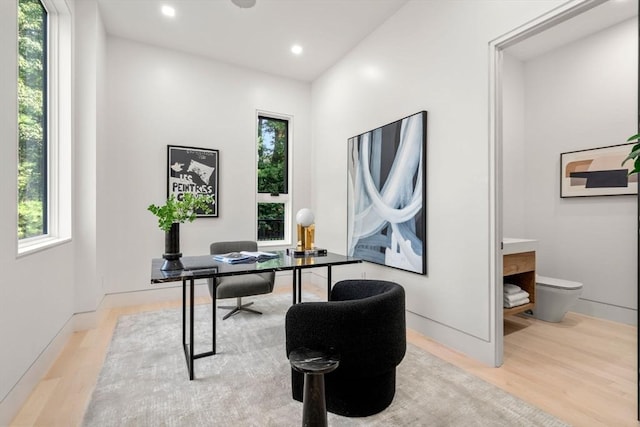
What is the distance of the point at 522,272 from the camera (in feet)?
10.1

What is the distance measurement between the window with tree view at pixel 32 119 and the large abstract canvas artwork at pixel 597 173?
5.17 metres

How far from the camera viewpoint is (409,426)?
1.70m

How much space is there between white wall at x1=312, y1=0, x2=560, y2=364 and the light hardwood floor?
26 centimetres

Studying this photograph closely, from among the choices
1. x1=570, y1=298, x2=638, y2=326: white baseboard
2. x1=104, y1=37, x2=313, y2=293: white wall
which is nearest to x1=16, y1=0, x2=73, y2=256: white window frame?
x1=104, y1=37, x2=313, y2=293: white wall

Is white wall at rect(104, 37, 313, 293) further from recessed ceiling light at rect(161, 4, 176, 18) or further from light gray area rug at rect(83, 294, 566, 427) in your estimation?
light gray area rug at rect(83, 294, 566, 427)

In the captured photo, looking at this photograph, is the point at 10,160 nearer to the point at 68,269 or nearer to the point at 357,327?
the point at 68,269

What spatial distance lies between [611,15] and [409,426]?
4.23m

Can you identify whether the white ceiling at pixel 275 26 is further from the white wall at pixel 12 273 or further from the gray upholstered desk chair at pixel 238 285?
Result: the gray upholstered desk chair at pixel 238 285

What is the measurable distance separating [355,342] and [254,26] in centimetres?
352

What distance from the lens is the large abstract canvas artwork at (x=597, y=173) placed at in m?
3.26

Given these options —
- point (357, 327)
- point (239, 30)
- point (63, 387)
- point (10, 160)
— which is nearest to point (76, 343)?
point (63, 387)

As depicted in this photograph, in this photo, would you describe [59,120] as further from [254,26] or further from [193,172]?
[254,26]

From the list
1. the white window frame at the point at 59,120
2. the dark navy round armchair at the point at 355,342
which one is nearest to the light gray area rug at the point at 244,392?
the dark navy round armchair at the point at 355,342

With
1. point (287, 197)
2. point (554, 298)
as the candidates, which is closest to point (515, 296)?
point (554, 298)
